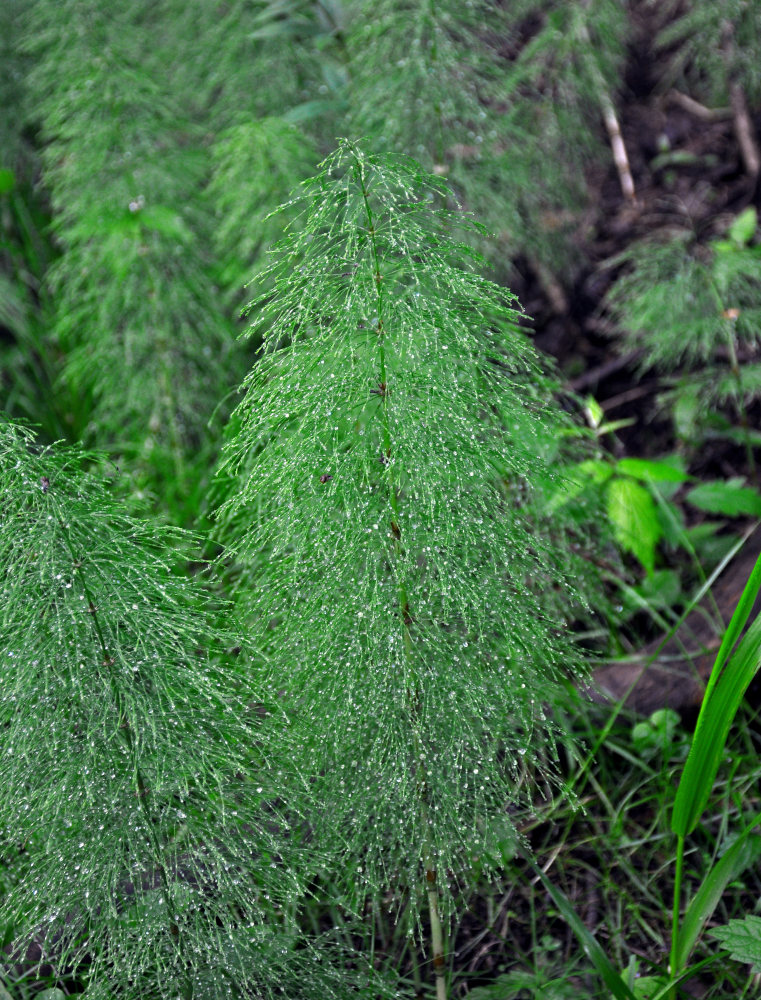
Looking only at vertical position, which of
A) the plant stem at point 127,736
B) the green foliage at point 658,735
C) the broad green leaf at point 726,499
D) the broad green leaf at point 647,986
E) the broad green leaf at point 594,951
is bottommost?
the broad green leaf at point 647,986

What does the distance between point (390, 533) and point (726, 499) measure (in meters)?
1.09

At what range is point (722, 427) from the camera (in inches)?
90.2

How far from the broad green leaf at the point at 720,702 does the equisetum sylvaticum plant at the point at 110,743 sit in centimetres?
53

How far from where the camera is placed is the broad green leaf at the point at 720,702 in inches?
42.4

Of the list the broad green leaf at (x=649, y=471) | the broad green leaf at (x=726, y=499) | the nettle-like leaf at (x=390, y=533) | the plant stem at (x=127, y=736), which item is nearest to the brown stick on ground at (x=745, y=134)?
the broad green leaf at (x=726, y=499)

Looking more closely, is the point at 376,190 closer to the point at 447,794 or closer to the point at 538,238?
the point at 447,794

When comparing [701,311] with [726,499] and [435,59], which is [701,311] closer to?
[726,499]

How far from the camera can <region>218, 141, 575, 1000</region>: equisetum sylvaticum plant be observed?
104 cm

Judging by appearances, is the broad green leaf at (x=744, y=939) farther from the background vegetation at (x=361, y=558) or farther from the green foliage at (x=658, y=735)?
the green foliage at (x=658, y=735)

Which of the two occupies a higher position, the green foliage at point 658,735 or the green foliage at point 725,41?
the green foliage at point 725,41

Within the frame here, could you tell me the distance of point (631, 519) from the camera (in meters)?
1.75

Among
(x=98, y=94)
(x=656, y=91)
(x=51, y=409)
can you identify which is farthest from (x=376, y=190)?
(x=656, y=91)

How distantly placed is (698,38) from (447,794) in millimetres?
2676

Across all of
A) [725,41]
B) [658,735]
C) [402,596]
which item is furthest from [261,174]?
[725,41]
